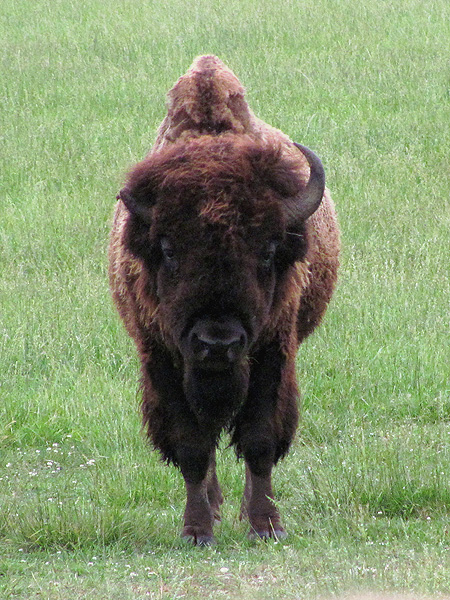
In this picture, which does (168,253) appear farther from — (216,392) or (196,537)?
(196,537)

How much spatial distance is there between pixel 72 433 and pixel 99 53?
43.7 ft

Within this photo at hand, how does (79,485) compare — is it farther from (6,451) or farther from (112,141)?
(112,141)

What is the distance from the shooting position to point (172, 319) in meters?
5.05

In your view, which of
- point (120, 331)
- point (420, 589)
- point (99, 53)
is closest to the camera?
point (420, 589)

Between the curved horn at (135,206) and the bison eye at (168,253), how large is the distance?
0.17 metres

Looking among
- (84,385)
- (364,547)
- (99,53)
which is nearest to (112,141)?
(99,53)

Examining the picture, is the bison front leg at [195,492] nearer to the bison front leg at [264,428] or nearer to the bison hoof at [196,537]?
the bison hoof at [196,537]

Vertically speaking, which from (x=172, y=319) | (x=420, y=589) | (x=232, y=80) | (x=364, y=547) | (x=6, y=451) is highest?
(x=232, y=80)

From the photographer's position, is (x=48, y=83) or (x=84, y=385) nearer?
(x=84, y=385)

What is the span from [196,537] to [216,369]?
1.06m

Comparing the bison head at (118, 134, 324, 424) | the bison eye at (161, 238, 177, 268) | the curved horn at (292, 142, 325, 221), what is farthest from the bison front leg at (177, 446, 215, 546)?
the curved horn at (292, 142, 325, 221)

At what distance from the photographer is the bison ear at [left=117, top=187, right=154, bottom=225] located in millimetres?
5254

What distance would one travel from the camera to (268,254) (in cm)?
519

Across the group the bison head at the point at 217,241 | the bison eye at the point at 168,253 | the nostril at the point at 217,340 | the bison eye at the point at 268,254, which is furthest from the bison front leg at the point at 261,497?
the bison eye at the point at 168,253
